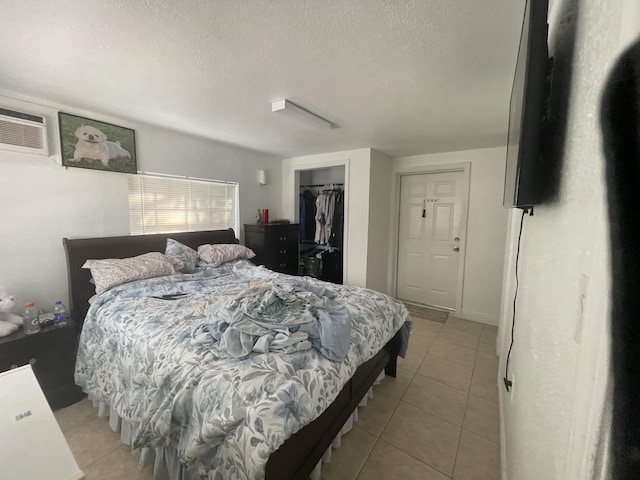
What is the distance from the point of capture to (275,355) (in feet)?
3.96

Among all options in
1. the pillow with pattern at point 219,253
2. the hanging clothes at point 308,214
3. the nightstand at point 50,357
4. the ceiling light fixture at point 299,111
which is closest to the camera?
the nightstand at point 50,357

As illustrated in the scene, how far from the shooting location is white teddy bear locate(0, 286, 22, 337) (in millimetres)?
1748

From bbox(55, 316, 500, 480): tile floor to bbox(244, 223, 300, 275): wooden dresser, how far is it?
1987 millimetres

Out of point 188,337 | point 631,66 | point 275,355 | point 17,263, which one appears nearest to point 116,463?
point 188,337

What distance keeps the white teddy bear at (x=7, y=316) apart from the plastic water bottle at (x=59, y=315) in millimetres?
177

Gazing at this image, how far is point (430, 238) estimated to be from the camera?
3.88m

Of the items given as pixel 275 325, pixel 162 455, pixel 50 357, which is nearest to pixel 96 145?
pixel 50 357

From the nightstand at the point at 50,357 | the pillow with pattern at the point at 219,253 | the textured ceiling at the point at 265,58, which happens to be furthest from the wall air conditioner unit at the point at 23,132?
the pillow with pattern at the point at 219,253

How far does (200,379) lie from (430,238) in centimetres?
353

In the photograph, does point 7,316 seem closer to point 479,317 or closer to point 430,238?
point 430,238

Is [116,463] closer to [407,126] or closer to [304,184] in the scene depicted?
[407,126]

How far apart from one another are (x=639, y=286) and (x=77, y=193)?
3132 mm

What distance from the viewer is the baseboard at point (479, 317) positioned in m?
3.37

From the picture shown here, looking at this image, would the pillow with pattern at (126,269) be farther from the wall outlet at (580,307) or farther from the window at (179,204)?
the wall outlet at (580,307)
